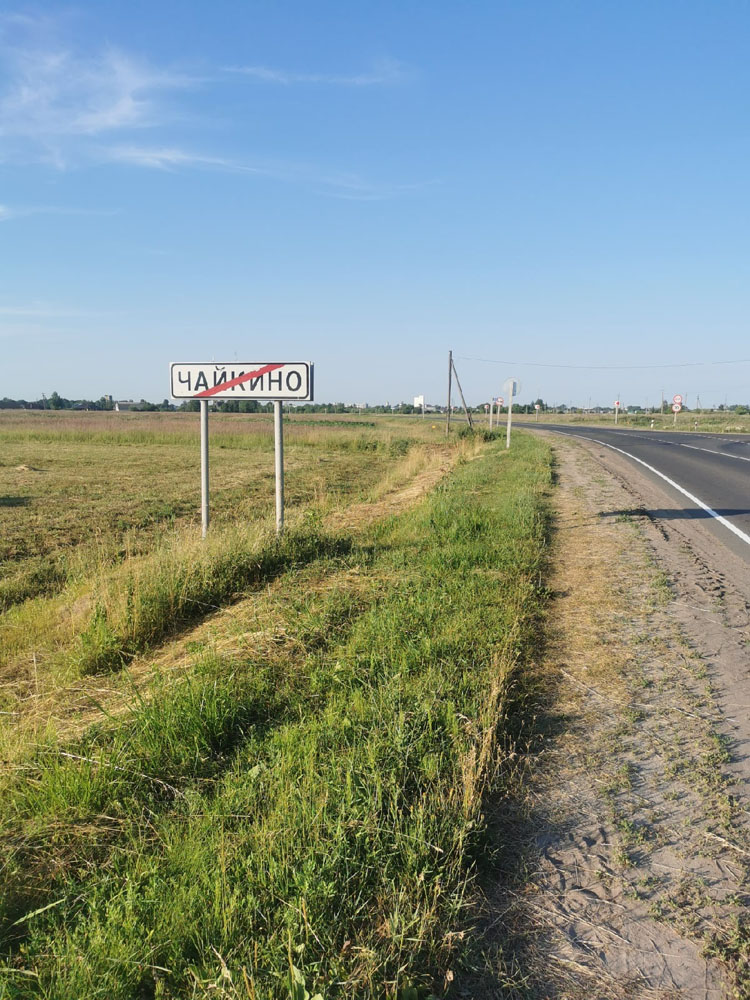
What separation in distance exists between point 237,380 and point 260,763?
6649 millimetres

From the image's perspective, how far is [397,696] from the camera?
402cm

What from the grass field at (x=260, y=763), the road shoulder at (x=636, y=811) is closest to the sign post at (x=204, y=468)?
the grass field at (x=260, y=763)

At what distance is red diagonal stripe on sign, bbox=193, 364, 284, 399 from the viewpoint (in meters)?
9.13

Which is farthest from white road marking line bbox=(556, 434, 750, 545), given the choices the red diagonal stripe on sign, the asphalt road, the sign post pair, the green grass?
the green grass

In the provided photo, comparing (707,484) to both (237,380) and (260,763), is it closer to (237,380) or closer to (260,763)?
(237,380)

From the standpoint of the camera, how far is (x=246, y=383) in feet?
30.3

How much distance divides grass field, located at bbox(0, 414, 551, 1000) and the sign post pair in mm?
1738

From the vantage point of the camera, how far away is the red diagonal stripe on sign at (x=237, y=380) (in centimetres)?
913

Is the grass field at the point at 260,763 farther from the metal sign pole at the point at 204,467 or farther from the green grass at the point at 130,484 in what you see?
the green grass at the point at 130,484

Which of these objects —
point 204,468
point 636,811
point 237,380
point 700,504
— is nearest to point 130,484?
point 204,468

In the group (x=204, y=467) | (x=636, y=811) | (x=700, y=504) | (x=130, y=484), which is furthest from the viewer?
(x=130, y=484)

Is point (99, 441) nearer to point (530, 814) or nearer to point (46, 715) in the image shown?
point (46, 715)

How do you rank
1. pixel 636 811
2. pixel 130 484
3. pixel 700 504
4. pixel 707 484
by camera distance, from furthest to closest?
pixel 130 484 → pixel 707 484 → pixel 700 504 → pixel 636 811

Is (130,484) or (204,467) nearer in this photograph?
(204,467)
